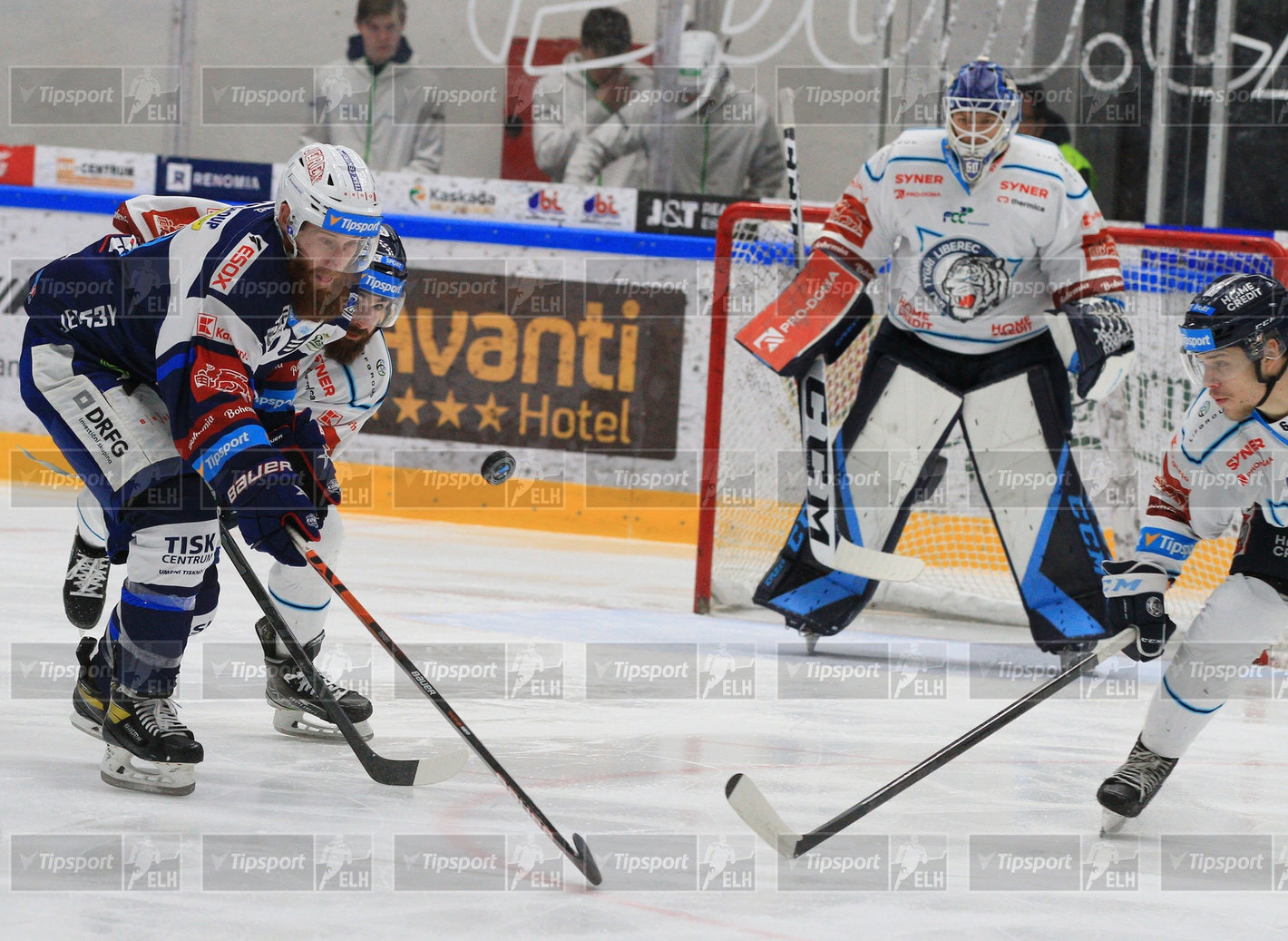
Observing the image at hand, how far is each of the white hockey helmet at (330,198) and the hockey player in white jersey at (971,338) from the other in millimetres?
1964

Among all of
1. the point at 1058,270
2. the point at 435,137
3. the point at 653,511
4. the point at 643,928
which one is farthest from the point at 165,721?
the point at 435,137

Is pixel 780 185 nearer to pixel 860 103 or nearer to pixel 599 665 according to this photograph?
pixel 860 103

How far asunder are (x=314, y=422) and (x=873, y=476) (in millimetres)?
1904

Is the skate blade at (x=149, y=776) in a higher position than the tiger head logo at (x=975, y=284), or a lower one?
lower

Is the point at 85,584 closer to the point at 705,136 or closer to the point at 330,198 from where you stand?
the point at 330,198

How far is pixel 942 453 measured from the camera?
516 centimetres

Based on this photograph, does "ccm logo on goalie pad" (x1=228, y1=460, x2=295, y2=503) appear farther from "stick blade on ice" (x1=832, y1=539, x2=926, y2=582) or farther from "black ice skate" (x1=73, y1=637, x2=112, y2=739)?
"stick blade on ice" (x1=832, y1=539, x2=926, y2=582)

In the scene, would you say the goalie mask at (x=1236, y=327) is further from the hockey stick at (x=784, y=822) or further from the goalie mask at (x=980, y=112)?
the goalie mask at (x=980, y=112)

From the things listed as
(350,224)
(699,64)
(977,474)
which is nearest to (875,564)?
(977,474)

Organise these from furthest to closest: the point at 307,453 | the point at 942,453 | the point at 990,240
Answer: the point at 942,453
the point at 990,240
the point at 307,453

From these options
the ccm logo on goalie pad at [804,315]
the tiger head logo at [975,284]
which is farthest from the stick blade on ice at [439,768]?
the tiger head logo at [975,284]

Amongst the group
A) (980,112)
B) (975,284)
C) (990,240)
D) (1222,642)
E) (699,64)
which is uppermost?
(699,64)

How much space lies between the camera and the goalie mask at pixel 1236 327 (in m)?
2.71

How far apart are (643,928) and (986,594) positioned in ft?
10.6
